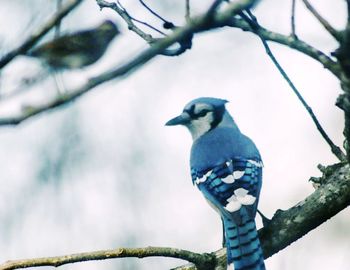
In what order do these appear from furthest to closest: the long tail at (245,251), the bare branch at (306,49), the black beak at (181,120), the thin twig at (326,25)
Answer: the black beak at (181,120) → the long tail at (245,251) → the bare branch at (306,49) → the thin twig at (326,25)

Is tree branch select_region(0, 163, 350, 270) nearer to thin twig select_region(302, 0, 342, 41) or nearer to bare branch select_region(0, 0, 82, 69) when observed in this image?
thin twig select_region(302, 0, 342, 41)

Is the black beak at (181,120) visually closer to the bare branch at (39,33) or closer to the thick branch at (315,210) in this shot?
the thick branch at (315,210)

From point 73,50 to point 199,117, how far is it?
11.8 ft

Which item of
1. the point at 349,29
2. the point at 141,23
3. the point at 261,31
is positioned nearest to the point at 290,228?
the point at 141,23

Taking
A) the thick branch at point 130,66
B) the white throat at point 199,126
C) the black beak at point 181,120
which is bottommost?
the thick branch at point 130,66

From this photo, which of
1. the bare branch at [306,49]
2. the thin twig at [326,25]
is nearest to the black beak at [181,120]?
the bare branch at [306,49]

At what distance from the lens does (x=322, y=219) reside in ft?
9.48

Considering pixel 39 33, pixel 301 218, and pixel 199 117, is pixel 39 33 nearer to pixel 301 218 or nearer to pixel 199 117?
pixel 301 218

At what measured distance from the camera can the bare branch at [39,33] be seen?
1073 mm

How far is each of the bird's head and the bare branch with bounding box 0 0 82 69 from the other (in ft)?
11.7

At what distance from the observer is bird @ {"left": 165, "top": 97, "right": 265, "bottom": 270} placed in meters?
3.14

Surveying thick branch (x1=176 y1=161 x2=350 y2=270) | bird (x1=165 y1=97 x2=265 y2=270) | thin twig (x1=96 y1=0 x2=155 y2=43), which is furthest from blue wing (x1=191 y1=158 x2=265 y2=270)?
thin twig (x1=96 y1=0 x2=155 y2=43)

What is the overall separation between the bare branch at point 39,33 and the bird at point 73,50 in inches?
2.3

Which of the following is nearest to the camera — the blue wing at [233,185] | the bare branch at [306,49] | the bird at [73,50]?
the bird at [73,50]
